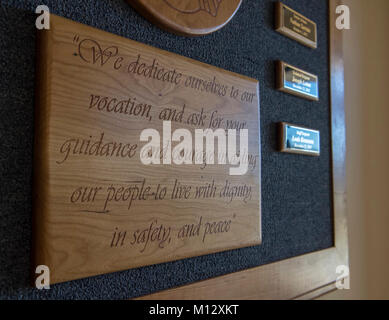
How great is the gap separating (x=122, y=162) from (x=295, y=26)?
689 millimetres

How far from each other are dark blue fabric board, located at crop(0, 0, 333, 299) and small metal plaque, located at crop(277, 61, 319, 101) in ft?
0.07

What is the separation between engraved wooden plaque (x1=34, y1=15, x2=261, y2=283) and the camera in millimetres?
452

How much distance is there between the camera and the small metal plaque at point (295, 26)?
2.81 feet

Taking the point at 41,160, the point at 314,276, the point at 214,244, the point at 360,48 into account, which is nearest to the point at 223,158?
the point at 214,244

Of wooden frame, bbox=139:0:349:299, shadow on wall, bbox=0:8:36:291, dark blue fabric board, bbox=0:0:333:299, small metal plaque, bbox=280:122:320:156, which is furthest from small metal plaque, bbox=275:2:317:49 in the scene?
shadow on wall, bbox=0:8:36:291

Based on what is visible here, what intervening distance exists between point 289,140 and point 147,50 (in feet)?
1.53

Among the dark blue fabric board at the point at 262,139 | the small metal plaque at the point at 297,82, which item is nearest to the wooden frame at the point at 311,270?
the dark blue fabric board at the point at 262,139

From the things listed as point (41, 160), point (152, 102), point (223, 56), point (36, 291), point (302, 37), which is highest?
point (302, 37)

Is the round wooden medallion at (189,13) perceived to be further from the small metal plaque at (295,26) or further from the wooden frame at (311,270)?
the wooden frame at (311,270)

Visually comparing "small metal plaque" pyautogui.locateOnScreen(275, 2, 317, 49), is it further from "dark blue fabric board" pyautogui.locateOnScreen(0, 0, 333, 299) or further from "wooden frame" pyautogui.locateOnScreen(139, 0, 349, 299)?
"wooden frame" pyautogui.locateOnScreen(139, 0, 349, 299)

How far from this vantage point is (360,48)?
1237 millimetres

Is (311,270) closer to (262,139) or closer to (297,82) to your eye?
(262,139)

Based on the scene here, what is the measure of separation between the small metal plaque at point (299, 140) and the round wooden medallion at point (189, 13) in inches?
12.5

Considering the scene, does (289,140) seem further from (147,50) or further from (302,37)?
(147,50)
